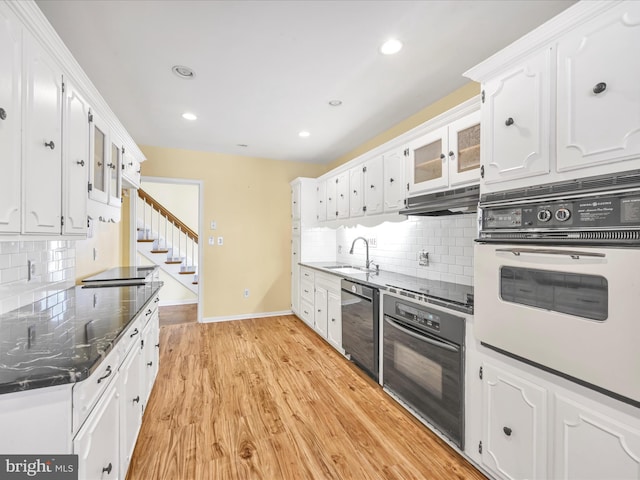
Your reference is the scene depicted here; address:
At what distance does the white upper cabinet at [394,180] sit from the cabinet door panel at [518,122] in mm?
1110

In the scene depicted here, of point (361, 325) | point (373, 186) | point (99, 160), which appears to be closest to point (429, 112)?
point (373, 186)

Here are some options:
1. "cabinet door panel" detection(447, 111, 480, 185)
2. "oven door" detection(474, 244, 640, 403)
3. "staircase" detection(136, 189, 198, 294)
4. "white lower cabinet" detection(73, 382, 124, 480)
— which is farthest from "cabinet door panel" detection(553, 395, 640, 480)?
"staircase" detection(136, 189, 198, 294)

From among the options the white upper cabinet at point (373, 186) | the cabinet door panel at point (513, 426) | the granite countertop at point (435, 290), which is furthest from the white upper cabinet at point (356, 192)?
the cabinet door panel at point (513, 426)

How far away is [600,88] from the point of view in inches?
A: 44.0

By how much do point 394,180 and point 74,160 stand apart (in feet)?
8.05

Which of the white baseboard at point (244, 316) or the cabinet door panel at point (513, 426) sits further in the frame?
the white baseboard at point (244, 316)

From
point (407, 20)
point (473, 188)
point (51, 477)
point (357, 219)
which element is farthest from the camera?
point (357, 219)

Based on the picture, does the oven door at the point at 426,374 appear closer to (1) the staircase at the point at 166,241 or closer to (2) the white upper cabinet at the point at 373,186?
(2) the white upper cabinet at the point at 373,186

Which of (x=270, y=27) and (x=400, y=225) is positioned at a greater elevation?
(x=270, y=27)

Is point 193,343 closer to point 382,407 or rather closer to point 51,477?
point 382,407

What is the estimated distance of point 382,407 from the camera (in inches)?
90.6

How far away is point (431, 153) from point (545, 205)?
4.03 ft

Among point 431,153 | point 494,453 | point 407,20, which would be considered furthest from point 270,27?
point 494,453

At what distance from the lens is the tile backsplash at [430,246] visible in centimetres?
245
